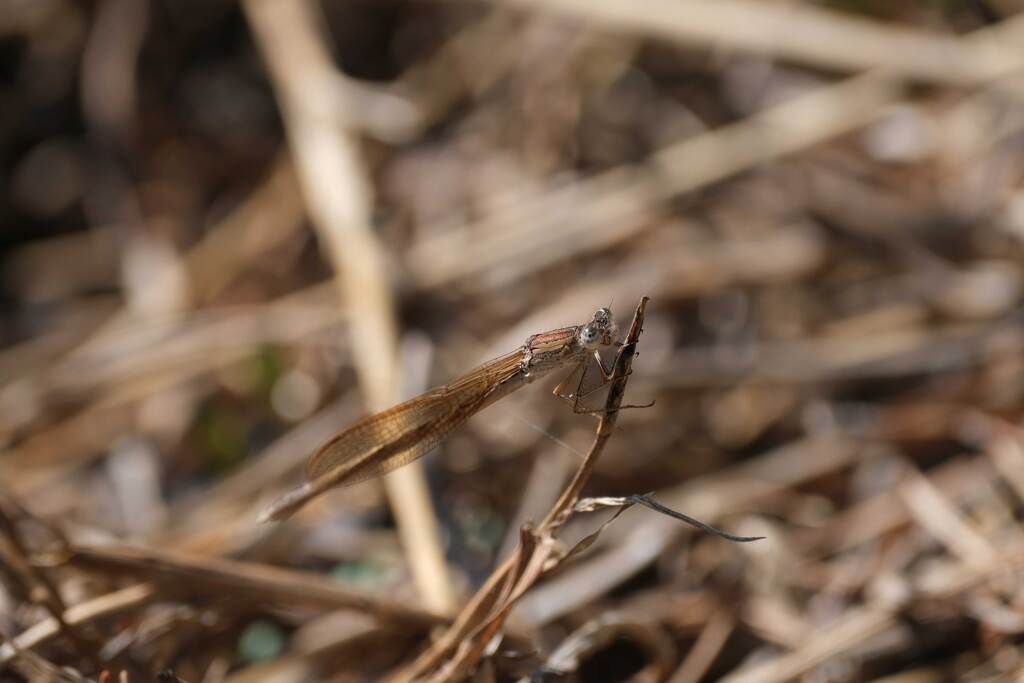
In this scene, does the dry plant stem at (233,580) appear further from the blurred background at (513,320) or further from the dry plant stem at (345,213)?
the dry plant stem at (345,213)

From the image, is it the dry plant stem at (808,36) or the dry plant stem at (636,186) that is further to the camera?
the dry plant stem at (808,36)

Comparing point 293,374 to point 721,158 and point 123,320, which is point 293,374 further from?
point 721,158

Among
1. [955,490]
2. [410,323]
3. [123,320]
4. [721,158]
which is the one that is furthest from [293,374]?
[955,490]

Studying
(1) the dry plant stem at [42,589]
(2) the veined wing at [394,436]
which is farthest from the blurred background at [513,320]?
(2) the veined wing at [394,436]

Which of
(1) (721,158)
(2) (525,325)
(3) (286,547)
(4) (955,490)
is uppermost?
(1) (721,158)

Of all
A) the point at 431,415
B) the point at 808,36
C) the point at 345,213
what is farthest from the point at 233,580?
the point at 808,36

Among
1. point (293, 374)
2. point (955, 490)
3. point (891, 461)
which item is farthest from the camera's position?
point (293, 374)
